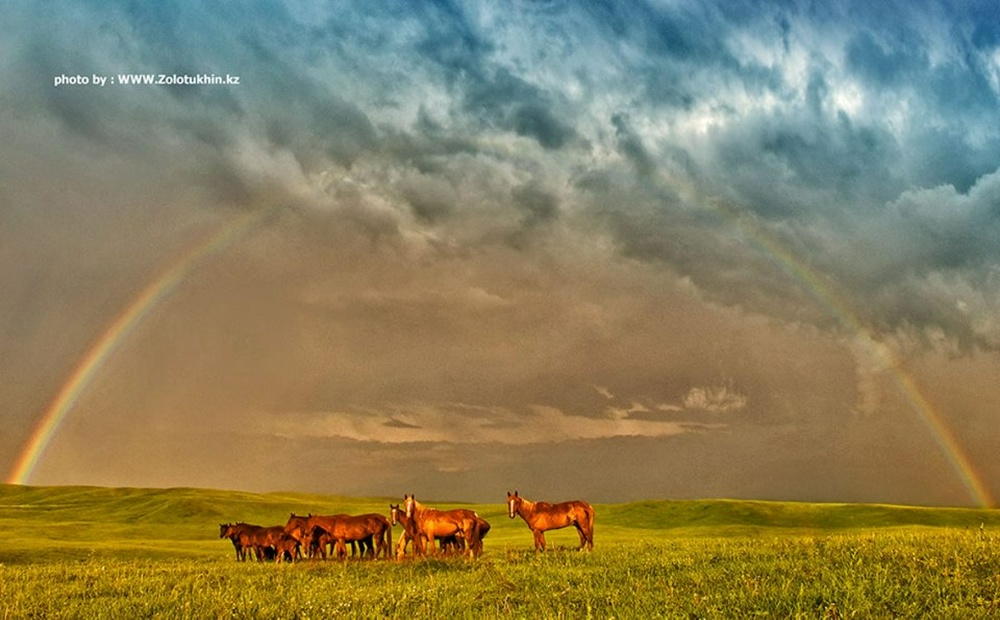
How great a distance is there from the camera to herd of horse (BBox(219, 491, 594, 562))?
2822cm

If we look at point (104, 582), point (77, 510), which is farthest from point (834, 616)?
point (77, 510)

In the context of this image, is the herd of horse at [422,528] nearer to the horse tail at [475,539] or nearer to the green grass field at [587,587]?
the horse tail at [475,539]

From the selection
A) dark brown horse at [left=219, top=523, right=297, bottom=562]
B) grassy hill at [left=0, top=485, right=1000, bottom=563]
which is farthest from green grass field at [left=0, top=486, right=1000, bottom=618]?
grassy hill at [left=0, top=485, right=1000, bottom=563]

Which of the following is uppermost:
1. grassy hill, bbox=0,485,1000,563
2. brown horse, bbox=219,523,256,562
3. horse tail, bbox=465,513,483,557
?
horse tail, bbox=465,513,483,557

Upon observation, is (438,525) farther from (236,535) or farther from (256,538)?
(236,535)

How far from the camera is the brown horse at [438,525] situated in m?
28.0

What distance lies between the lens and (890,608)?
9633mm

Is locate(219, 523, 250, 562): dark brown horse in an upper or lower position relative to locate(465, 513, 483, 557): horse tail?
lower

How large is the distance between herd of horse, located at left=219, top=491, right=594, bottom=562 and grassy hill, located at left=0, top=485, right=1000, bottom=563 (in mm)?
15884

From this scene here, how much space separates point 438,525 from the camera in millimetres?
28406

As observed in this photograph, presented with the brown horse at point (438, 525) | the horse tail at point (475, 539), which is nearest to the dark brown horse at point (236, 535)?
the brown horse at point (438, 525)

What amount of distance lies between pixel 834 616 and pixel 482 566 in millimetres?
12520

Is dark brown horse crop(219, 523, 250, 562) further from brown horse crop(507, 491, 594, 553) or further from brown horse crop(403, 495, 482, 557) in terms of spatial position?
brown horse crop(507, 491, 594, 553)

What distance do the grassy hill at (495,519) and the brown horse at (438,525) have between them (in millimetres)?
23315
